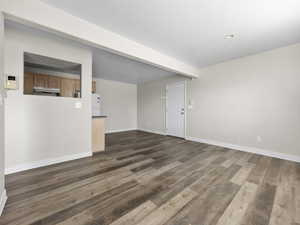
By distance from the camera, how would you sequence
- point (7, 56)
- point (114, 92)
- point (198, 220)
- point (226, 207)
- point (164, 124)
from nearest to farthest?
point (198, 220) → point (226, 207) → point (7, 56) → point (164, 124) → point (114, 92)

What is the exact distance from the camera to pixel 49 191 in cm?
171

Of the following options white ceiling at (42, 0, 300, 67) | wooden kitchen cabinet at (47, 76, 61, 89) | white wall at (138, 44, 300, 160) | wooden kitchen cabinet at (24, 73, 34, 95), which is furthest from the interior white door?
wooden kitchen cabinet at (24, 73, 34, 95)

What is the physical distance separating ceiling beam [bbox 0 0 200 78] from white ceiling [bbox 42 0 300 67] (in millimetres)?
104

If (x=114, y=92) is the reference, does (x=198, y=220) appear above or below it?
below

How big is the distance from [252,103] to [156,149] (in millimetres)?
2814

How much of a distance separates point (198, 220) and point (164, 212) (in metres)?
0.35

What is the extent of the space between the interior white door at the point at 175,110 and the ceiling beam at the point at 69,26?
2366 millimetres

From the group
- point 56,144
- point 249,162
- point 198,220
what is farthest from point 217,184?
point 56,144

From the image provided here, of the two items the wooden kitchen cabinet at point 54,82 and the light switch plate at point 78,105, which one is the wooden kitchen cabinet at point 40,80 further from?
the light switch plate at point 78,105

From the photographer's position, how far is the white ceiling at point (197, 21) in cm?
172

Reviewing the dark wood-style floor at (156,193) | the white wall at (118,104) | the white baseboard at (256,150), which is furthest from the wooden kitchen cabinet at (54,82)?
the white baseboard at (256,150)

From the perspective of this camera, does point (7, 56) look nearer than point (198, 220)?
No

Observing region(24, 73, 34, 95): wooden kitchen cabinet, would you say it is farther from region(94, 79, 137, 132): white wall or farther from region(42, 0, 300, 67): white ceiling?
region(42, 0, 300, 67): white ceiling

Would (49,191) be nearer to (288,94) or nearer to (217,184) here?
(217,184)
